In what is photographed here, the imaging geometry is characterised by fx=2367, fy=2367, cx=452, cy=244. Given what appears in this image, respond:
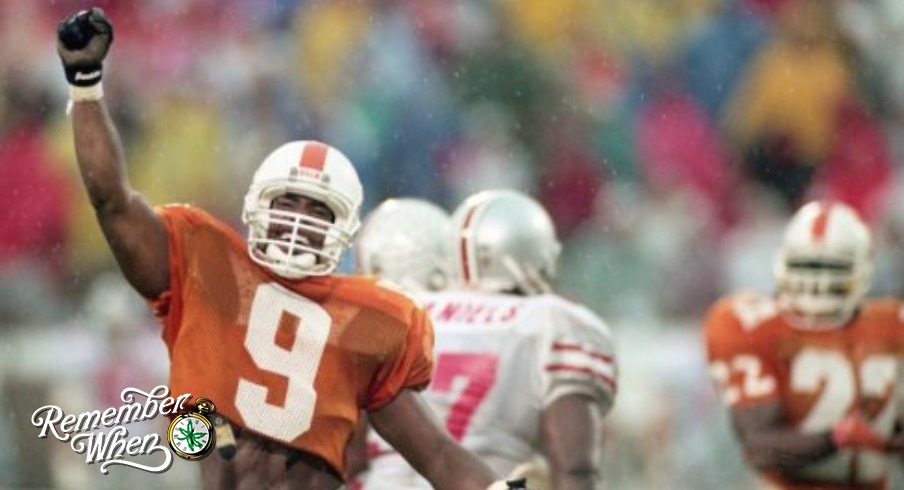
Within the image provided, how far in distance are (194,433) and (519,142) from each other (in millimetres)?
5774

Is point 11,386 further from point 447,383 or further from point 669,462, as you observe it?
point 447,383

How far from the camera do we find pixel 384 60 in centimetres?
1064

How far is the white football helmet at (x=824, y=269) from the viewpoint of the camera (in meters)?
8.14

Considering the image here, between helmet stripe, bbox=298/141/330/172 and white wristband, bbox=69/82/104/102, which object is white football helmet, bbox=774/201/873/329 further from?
white wristband, bbox=69/82/104/102

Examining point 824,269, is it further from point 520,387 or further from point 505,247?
point 520,387

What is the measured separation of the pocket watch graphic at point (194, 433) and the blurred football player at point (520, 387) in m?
1.47

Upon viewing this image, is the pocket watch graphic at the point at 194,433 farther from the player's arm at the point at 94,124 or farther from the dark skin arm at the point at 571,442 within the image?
the dark skin arm at the point at 571,442

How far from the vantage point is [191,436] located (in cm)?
474

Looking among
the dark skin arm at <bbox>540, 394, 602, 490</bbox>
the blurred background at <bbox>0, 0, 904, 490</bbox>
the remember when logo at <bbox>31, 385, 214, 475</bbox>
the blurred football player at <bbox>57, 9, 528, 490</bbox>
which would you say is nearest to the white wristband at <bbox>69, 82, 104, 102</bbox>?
the blurred football player at <bbox>57, 9, 528, 490</bbox>

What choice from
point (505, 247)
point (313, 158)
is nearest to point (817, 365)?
point (505, 247)

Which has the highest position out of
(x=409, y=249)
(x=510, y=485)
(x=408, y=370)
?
(x=409, y=249)

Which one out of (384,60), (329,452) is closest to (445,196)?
(384,60)

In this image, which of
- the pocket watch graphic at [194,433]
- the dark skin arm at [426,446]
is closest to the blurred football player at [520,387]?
the dark skin arm at [426,446]

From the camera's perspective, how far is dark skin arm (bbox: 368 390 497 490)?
→ 16.2 ft
